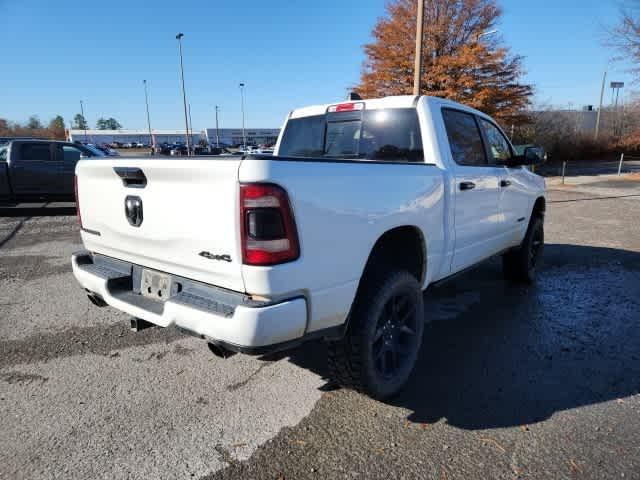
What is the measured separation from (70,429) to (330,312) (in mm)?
1694

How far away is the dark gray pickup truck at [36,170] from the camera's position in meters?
9.80

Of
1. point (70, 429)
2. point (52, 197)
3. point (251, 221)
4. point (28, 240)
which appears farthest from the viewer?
point (52, 197)

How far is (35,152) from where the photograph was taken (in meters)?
10.0

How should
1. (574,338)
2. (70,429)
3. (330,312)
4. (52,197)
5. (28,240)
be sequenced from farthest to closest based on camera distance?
1. (52,197)
2. (28,240)
3. (574,338)
4. (70,429)
5. (330,312)

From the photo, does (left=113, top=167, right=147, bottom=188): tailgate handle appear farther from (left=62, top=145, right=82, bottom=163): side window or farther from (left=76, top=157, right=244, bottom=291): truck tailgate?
(left=62, top=145, right=82, bottom=163): side window

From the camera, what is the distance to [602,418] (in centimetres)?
266

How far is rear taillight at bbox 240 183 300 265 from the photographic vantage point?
194 cm

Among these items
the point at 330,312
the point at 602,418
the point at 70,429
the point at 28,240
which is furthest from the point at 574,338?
the point at 28,240

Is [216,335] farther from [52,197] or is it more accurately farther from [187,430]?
[52,197]

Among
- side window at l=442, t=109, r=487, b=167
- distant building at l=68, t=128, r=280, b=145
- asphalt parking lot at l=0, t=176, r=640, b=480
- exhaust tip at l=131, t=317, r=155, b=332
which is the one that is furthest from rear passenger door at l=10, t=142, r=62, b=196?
distant building at l=68, t=128, r=280, b=145

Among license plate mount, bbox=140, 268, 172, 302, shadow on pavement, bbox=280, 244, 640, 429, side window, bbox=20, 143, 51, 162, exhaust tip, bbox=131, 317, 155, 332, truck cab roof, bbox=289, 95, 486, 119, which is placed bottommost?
shadow on pavement, bbox=280, 244, 640, 429

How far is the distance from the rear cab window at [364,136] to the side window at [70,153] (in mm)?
8562

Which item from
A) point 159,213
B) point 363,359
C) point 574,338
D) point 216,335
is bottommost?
point 574,338

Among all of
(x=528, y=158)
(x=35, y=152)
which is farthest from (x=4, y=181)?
(x=528, y=158)
